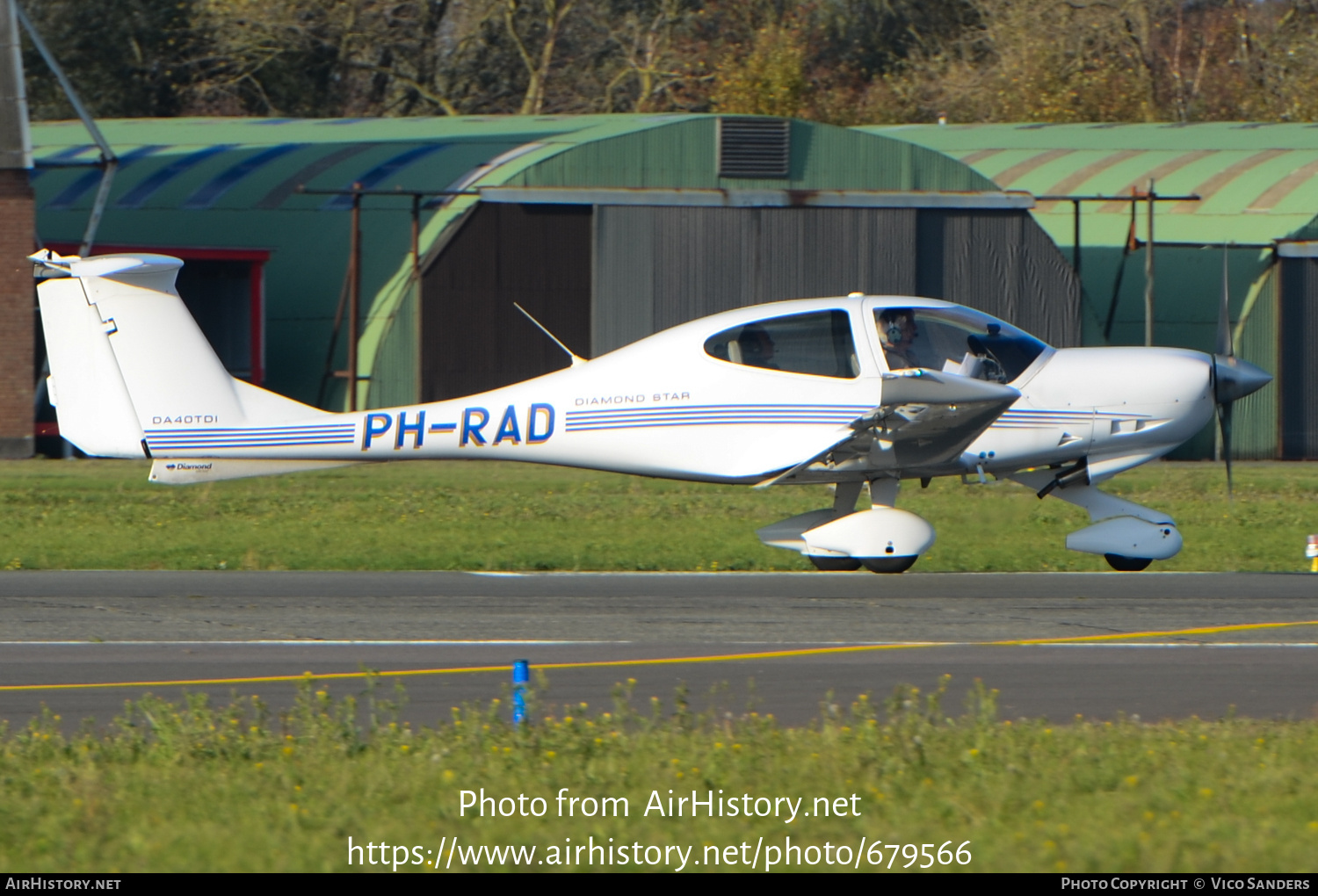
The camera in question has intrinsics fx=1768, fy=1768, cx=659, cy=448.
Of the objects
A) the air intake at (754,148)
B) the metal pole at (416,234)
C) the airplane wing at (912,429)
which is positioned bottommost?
the airplane wing at (912,429)

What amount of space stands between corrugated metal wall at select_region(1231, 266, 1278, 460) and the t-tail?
20.3 metres

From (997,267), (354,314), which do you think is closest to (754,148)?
(997,267)

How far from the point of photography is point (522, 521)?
1975 centimetres

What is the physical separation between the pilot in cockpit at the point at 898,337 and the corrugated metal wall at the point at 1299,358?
17916 millimetres

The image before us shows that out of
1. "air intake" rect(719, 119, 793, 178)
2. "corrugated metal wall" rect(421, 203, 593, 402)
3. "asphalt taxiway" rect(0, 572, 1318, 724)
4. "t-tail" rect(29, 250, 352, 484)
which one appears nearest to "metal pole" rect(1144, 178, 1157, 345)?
"air intake" rect(719, 119, 793, 178)

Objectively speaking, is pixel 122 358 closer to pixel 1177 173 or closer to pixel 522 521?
pixel 522 521

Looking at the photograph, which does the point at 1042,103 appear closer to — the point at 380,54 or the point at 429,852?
the point at 380,54

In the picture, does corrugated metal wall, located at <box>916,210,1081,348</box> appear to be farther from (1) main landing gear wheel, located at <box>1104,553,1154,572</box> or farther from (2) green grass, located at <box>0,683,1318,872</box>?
(2) green grass, located at <box>0,683,1318,872</box>

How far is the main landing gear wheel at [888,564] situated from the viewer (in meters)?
15.0

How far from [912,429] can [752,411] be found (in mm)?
1342

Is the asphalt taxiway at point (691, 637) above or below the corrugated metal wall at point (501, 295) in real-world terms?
below

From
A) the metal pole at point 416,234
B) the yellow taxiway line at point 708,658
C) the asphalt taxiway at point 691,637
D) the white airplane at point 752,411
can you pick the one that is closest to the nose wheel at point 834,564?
the asphalt taxiway at point 691,637

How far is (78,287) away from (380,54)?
4049 centimetres

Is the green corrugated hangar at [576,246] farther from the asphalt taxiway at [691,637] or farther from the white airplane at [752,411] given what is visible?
the asphalt taxiway at [691,637]
